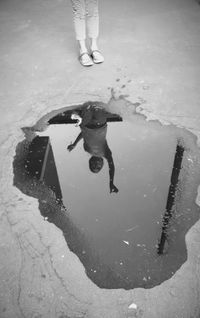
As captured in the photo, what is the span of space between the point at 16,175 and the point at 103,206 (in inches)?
38.4

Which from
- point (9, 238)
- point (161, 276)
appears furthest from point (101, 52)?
point (161, 276)

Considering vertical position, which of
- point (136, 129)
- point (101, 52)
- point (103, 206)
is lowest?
point (103, 206)

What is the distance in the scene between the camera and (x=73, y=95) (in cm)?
358

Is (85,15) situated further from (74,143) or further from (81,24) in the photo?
(74,143)

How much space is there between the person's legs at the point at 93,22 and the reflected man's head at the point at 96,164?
6.71ft

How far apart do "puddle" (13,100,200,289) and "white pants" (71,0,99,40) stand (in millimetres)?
1442

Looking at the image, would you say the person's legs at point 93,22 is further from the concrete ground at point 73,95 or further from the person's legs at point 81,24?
the concrete ground at point 73,95

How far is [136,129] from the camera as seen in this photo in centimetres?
304

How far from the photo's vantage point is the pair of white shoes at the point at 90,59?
13.4 ft

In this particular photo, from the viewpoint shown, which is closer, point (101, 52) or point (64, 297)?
point (64, 297)

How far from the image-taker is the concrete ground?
1849 millimetres

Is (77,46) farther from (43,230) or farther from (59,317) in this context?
(59,317)

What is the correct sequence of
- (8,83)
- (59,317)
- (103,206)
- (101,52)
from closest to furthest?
(59,317), (103,206), (8,83), (101,52)

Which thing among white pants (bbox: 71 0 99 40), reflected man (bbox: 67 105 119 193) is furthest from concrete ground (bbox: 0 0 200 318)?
white pants (bbox: 71 0 99 40)
